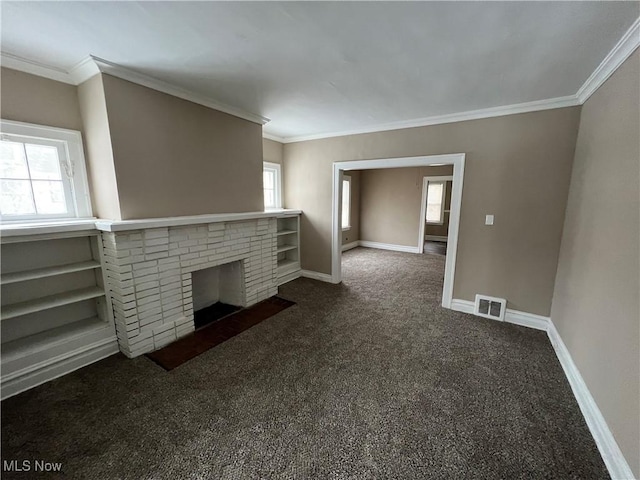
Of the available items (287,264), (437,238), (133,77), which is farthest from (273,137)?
(437,238)

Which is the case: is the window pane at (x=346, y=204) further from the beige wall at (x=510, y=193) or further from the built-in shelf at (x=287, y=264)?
the beige wall at (x=510, y=193)

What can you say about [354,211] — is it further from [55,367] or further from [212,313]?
[55,367]

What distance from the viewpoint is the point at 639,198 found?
1438mm

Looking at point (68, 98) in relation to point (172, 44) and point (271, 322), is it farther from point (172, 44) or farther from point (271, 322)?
point (271, 322)

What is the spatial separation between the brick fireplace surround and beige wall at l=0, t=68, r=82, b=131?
991 millimetres

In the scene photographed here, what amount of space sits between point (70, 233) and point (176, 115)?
1.41 m

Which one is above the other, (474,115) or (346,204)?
(474,115)

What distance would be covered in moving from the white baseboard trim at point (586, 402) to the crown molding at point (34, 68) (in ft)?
15.0

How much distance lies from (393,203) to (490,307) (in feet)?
14.2

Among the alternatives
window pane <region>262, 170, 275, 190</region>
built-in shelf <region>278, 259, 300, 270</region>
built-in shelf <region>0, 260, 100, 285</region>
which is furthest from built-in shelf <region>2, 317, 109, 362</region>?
window pane <region>262, 170, 275, 190</region>

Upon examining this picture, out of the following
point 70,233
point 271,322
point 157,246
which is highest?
point 70,233

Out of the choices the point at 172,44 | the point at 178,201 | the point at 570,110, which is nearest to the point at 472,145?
the point at 570,110

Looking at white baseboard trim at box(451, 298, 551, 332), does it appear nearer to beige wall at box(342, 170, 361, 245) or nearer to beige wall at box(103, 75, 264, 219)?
beige wall at box(103, 75, 264, 219)

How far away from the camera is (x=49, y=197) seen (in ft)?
7.33
